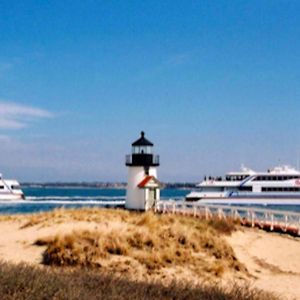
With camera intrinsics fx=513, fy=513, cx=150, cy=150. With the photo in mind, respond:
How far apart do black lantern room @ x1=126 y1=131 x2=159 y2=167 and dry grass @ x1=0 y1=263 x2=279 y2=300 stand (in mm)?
23334

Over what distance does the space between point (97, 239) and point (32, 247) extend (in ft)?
7.86

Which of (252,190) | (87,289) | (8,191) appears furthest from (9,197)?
(87,289)

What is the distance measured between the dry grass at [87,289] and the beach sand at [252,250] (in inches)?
205

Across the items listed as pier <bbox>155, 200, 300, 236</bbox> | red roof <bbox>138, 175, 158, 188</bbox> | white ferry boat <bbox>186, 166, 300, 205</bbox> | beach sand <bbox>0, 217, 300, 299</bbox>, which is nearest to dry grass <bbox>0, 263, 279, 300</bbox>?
beach sand <bbox>0, 217, 300, 299</bbox>

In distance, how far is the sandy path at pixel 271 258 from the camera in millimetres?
15148

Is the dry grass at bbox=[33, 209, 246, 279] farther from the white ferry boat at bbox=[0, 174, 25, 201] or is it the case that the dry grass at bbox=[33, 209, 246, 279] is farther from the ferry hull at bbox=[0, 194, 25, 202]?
the white ferry boat at bbox=[0, 174, 25, 201]

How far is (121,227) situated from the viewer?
21000 millimetres

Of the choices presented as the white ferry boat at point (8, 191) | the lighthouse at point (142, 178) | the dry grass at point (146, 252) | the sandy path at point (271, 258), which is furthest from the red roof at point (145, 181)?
the white ferry boat at point (8, 191)

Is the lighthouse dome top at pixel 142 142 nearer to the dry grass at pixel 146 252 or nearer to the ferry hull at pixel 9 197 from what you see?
the dry grass at pixel 146 252

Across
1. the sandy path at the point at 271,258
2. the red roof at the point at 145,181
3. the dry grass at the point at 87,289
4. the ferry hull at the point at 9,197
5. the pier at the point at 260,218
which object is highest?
the red roof at the point at 145,181

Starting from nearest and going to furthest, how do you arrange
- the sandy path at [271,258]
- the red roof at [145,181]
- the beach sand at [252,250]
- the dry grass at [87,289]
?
the dry grass at [87,289]
the sandy path at [271,258]
the beach sand at [252,250]
the red roof at [145,181]

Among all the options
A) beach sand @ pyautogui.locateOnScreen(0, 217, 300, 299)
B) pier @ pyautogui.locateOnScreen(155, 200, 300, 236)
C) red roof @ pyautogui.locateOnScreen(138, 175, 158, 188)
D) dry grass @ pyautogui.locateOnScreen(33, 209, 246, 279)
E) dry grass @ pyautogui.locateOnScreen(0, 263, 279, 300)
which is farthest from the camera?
red roof @ pyautogui.locateOnScreen(138, 175, 158, 188)

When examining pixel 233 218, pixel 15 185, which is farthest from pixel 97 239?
pixel 15 185

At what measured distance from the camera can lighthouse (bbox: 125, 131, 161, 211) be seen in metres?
32.3
